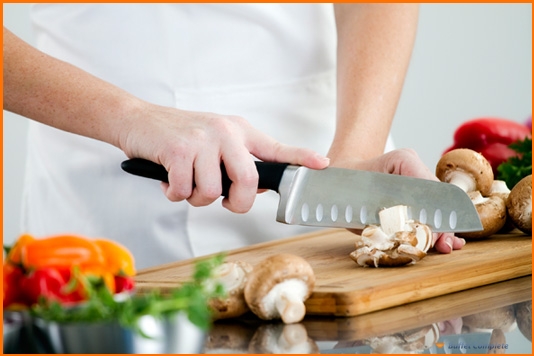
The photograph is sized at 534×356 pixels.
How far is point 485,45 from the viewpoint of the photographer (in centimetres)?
383

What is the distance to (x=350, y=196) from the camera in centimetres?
136

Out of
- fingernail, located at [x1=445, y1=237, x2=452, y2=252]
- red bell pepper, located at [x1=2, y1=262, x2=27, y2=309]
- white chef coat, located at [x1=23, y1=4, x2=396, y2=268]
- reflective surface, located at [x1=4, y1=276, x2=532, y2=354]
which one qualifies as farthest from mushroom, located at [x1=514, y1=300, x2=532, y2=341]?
white chef coat, located at [x1=23, y1=4, x2=396, y2=268]

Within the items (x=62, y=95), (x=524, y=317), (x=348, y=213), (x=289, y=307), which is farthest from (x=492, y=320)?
(x=62, y=95)

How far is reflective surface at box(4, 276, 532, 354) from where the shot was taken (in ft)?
3.04

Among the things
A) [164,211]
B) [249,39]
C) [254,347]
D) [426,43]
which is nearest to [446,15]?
[426,43]

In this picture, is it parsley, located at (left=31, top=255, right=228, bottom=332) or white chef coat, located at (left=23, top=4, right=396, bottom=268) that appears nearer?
parsley, located at (left=31, top=255, right=228, bottom=332)

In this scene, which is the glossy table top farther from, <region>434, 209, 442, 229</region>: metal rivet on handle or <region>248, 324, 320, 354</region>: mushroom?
<region>434, 209, 442, 229</region>: metal rivet on handle

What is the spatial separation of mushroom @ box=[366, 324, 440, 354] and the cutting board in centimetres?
10

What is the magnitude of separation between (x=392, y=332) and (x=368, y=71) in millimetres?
900

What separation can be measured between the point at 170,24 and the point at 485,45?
2.39 metres

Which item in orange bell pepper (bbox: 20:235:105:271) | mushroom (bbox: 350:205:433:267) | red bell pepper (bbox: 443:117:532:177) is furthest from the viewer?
red bell pepper (bbox: 443:117:532:177)

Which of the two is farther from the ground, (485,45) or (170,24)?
(485,45)

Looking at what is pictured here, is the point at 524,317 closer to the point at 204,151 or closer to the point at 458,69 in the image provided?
the point at 204,151

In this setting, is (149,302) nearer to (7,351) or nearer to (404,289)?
(7,351)
